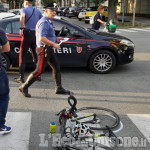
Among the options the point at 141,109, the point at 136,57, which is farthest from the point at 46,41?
the point at 136,57

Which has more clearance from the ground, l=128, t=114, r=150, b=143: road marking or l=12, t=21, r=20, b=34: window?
l=12, t=21, r=20, b=34: window

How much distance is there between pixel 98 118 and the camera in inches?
164

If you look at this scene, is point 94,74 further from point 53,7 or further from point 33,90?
point 53,7

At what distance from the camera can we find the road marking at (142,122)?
3729mm

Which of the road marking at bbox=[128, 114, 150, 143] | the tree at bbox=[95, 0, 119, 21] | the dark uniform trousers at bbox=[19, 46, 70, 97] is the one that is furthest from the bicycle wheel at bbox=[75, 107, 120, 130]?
the tree at bbox=[95, 0, 119, 21]

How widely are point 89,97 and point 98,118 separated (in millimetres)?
1045

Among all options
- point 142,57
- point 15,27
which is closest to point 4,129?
point 15,27

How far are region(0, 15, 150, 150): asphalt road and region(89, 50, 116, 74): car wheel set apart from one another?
7.4 inches

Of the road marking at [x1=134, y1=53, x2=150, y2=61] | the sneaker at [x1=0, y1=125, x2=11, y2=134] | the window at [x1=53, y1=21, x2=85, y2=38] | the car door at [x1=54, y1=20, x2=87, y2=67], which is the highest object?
the window at [x1=53, y1=21, x2=85, y2=38]

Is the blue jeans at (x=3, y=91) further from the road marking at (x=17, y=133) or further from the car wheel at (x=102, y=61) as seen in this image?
the car wheel at (x=102, y=61)

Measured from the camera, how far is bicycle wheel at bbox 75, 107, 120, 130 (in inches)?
154

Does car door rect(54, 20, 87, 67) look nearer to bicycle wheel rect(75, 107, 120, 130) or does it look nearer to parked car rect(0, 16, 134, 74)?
parked car rect(0, 16, 134, 74)

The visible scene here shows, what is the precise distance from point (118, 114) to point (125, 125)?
1.43 feet

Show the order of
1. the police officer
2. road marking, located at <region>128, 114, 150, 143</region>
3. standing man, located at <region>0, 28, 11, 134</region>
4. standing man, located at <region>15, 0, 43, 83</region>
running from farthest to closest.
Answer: standing man, located at <region>15, 0, 43, 83</region> → the police officer → road marking, located at <region>128, 114, 150, 143</region> → standing man, located at <region>0, 28, 11, 134</region>
